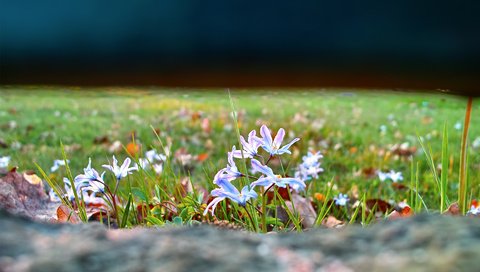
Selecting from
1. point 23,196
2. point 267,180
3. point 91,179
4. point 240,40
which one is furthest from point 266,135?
point 23,196

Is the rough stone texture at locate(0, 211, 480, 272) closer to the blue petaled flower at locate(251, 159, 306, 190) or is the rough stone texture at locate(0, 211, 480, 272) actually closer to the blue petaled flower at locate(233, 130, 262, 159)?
the blue petaled flower at locate(251, 159, 306, 190)

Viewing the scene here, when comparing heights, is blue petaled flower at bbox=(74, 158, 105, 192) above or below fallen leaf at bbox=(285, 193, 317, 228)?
above

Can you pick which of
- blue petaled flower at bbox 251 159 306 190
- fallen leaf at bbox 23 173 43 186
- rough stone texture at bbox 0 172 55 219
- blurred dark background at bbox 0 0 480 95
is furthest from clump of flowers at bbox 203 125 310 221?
fallen leaf at bbox 23 173 43 186

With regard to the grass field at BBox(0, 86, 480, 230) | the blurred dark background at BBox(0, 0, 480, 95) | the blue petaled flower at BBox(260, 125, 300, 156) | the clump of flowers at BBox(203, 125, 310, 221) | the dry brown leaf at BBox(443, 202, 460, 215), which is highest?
the blurred dark background at BBox(0, 0, 480, 95)

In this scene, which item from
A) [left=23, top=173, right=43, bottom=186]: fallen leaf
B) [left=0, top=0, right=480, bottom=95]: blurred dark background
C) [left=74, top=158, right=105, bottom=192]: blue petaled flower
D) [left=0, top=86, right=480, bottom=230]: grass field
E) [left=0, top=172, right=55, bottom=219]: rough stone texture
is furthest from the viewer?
[left=0, top=86, right=480, bottom=230]: grass field

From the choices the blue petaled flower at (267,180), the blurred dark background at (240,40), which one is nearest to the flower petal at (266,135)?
the blue petaled flower at (267,180)

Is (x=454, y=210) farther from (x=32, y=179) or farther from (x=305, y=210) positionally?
(x=32, y=179)
